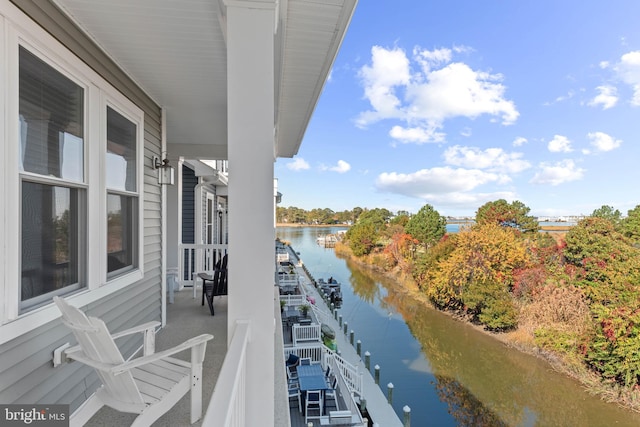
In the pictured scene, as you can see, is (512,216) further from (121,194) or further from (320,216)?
(320,216)

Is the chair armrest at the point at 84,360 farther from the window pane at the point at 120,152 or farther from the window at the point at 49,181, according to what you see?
the window pane at the point at 120,152

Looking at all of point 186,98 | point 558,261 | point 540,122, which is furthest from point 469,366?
point 540,122

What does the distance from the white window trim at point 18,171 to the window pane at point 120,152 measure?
0.42 ft

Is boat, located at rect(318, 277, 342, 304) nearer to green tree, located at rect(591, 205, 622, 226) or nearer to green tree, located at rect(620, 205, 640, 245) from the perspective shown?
green tree, located at rect(620, 205, 640, 245)

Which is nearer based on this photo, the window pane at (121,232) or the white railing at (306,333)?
the window pane at (121,232)

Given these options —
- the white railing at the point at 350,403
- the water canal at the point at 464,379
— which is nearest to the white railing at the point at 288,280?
the water canal at the point at 464,379

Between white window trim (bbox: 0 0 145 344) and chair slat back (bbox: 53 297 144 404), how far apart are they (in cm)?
22

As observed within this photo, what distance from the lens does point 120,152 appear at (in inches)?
109

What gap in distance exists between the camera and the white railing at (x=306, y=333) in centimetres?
995

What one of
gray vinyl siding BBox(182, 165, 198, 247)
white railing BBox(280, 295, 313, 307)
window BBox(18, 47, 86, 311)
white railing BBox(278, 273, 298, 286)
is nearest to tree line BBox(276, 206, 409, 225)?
white railing BBox(278, 273, 298, 286)

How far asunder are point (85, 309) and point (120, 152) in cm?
135

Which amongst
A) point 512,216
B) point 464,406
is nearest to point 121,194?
point 464,406

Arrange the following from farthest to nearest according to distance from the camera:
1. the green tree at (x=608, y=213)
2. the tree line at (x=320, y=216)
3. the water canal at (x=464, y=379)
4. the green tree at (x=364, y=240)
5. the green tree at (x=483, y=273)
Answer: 1. the tree line at (x=320, y=216)
2. the green tree at (x=364, y=240)
3. the green tree at (x=608, y=213)
4. the green tree at (x=483, y=273)
5. the water canal at (x=464, y=379)

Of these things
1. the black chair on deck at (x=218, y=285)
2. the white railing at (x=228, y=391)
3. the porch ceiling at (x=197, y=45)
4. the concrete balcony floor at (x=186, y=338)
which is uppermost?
the porch ceiling at (x=197, y=45)
